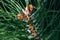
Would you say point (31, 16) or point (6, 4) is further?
point (6, 4)

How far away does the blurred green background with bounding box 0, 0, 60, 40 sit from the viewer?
78 centimetres

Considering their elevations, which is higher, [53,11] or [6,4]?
[6,4]

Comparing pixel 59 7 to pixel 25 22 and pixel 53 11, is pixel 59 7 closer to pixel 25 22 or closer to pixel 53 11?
pixel 53 11

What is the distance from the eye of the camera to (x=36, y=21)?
0.82 metres

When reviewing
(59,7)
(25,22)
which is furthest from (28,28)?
(59,7)

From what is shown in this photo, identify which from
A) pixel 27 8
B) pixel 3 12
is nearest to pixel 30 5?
pixel 27 8

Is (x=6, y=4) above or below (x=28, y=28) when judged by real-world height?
above

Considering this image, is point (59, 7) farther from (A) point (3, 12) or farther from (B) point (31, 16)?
(A) point (3, 12)

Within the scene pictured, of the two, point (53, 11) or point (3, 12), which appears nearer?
point (53, 11)

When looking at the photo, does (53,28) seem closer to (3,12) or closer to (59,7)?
(59,7)

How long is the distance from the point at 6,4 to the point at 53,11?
209 millimetres

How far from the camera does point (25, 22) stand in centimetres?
85

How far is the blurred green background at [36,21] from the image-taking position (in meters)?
0.78

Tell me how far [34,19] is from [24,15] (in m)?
0.04
